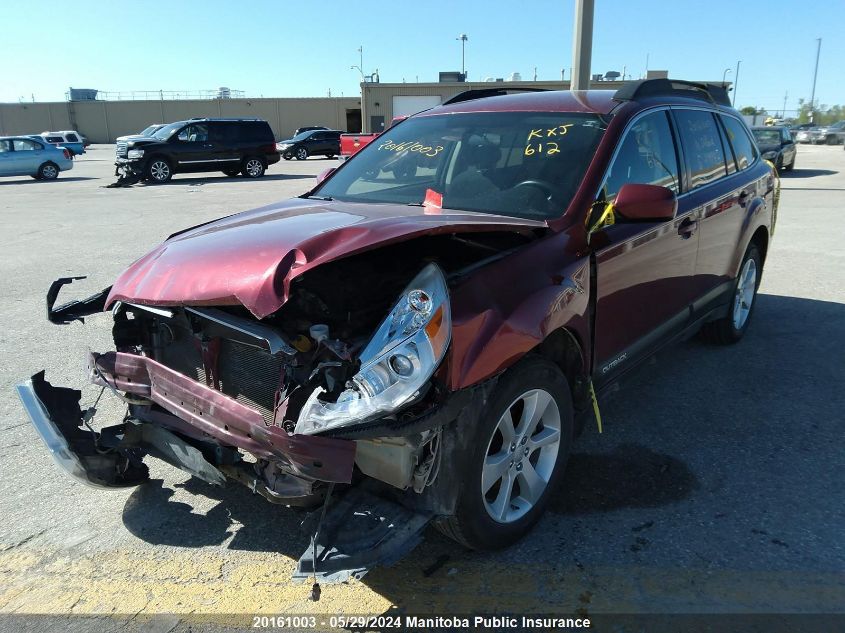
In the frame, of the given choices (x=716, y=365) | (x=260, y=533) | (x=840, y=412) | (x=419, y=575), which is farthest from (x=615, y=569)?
(x=716, y=365)

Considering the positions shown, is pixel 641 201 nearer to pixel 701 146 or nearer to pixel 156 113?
pixel 701 146

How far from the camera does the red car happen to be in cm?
228

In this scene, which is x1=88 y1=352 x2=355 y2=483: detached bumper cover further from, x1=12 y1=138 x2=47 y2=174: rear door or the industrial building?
the industrial building

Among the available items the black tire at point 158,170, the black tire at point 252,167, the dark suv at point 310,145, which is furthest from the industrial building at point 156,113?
the black tire at point 158,170

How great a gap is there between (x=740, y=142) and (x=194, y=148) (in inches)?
820

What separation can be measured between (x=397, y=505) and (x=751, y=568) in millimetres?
1557

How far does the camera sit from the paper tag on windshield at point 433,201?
340 cm

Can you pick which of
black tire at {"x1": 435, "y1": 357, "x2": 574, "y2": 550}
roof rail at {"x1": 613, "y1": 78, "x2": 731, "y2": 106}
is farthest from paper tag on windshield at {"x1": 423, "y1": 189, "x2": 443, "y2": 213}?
roof rail at {"x1": 613, "y1": 78, "x2": 731, "y2": 106}

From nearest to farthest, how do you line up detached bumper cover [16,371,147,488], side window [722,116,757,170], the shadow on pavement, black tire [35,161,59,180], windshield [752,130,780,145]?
detached bumper cover [16,371,147,488], side window [722,116,757,170], windshield [752,130,780,145], the shadow on pavement, black tire [35,161,59,180]

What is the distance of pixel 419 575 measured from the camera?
2.73 metres

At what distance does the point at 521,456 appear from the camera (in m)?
2.83

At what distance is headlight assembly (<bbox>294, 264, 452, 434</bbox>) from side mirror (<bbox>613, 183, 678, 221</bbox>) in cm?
128

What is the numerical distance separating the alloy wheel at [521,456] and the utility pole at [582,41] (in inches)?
398

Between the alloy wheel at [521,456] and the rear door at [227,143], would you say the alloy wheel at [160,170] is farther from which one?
the alloy wheel at [521,456]
